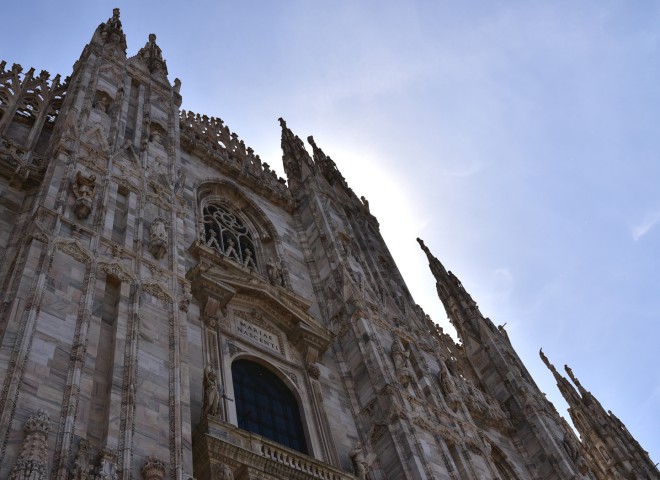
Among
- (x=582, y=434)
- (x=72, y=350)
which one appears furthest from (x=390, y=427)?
(x=582, y=434)

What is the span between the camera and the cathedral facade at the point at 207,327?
8.34m

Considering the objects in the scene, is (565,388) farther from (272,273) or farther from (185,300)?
(185,300)

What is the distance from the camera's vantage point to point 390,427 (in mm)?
13711

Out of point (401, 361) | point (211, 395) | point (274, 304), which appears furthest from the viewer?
point (401, 361)

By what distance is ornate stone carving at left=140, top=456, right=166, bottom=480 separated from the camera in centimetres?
768

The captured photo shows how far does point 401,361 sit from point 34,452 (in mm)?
9548

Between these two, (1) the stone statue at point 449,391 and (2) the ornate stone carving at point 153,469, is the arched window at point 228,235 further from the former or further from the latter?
(2) the ornate stone carving at point 153,469

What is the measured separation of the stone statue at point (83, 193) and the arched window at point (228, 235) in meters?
4.78

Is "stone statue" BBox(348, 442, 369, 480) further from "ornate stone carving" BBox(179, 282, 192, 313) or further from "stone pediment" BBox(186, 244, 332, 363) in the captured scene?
"ornate stone carving" BBox(179, 282, 192, 313)

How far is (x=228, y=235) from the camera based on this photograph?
1788 cm

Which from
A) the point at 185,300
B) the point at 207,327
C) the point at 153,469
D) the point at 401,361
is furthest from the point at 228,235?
the point at 153,469

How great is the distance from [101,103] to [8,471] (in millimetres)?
9773

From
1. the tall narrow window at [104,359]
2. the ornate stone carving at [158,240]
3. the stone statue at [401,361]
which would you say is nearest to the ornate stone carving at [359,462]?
the stone statue at [401,361]

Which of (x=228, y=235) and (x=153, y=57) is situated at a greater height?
(x=153, y=57)
